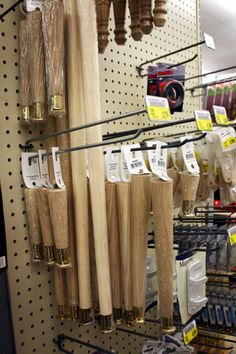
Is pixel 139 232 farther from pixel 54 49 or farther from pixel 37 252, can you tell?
pixel 54 49

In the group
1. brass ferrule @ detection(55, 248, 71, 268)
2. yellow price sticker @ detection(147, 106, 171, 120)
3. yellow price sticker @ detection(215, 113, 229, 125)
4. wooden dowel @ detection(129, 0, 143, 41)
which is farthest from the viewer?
yellow price sticker @ detection(215, 113, 229, 125)

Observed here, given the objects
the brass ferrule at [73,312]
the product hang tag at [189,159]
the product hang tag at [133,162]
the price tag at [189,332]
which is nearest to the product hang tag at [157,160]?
the product hang tag at [133,162]

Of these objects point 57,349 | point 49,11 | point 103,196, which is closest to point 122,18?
A: point 49,11

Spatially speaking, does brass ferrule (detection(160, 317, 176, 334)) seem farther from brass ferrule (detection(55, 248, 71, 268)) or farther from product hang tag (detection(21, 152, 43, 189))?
product hang tag (detection(21, 152, 43, 189))

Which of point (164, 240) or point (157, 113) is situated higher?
point (157, 113)

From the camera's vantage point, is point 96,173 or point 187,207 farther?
point 187,207

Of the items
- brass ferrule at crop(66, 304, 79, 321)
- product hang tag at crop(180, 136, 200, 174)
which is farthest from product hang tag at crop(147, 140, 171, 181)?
brass ferrule at crop(66, 304, 79, 321)

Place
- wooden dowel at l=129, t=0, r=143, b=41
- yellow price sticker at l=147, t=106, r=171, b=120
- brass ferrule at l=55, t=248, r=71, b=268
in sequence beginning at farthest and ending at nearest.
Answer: wooden dowel at l=129, t=0, r=143, b=41
brass ferrule at l=55, t=248, r=71, b=268
yellow price sticker at l=147, t=106, r=171, b=120

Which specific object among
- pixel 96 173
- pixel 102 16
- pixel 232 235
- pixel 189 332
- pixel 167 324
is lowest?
pixel 189 332

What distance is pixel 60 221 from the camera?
0.70 metres

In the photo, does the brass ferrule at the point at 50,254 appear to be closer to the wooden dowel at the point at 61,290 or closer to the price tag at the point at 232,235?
the wooden dowel at the point at 61,290

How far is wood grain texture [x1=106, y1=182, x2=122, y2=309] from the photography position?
722 millimetres

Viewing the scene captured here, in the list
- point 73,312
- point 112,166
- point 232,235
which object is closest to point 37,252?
point 73,312

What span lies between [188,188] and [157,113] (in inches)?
11.7
